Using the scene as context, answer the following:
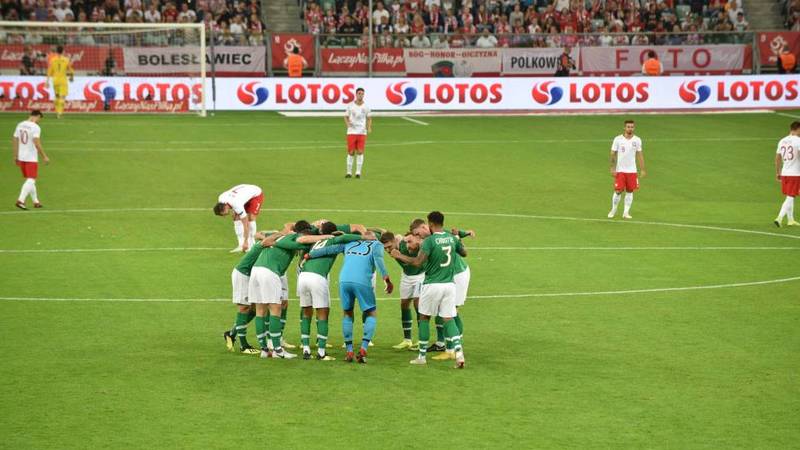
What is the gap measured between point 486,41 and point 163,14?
14268 mm

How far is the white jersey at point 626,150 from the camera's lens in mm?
26609

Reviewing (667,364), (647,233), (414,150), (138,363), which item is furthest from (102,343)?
(414,150)

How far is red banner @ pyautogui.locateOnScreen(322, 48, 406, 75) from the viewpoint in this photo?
50875 mm

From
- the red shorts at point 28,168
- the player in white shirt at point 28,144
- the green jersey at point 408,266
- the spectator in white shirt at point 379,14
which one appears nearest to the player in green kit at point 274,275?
the green jersey at point 408,266

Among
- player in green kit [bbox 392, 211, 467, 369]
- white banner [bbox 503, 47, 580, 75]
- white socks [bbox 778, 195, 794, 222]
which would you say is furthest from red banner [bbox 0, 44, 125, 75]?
player in green kit [bbox 392, 211, 467, 369]

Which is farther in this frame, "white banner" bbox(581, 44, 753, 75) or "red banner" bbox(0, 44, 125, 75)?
"white banner" bbox(581, 44, 753, 75)

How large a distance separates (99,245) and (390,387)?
11.4m

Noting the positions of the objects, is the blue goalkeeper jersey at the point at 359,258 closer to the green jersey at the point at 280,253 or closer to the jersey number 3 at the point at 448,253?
the green jersey at the point at 280,253

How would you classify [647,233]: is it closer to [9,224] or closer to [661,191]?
[661,191]

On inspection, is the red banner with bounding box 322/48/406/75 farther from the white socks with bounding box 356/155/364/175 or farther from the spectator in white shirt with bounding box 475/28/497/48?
the white socks with bounding box 356/155/364/175

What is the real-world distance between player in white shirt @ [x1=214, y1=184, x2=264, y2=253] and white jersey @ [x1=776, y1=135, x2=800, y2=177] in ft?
39.0

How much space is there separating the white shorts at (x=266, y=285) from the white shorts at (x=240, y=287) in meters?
0.34

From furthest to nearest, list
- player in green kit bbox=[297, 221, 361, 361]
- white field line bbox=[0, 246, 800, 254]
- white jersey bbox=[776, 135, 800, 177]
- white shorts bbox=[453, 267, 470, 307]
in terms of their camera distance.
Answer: white jersey bbox=[776, 135, 800, 177]
white field line bbox=[0, 246, 800, 254]
white shorts bbox=[453, 267, 470, 307]
player in green kit bbox=[297, 221, 361, 361]

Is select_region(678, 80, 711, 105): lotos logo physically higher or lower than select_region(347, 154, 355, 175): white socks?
higher
